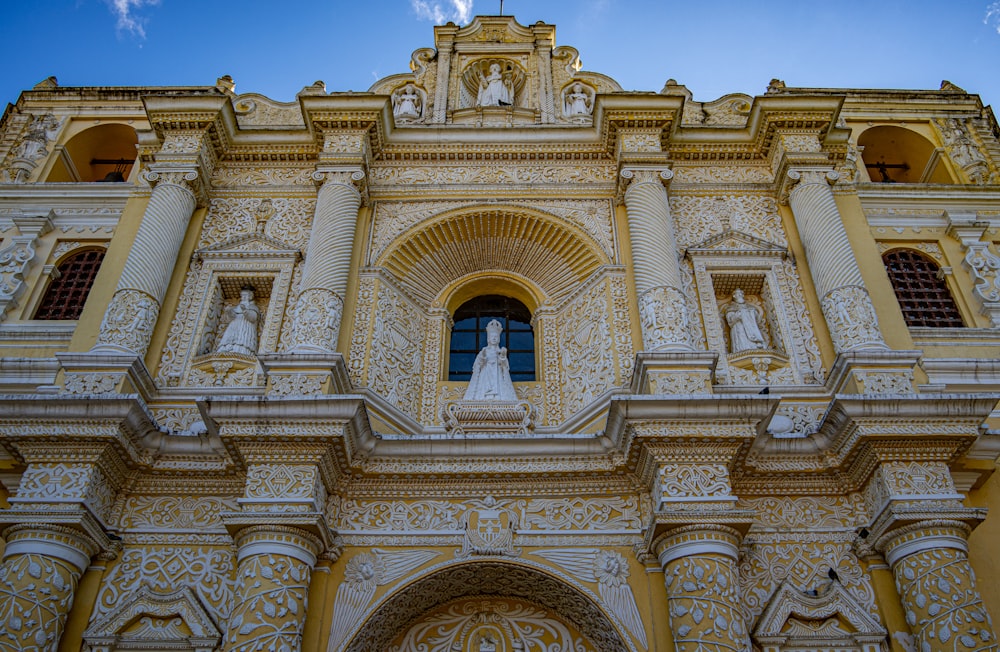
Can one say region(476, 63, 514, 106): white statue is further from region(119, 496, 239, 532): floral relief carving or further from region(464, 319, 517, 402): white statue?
region(119, 496, 239, 532): floral relief carving

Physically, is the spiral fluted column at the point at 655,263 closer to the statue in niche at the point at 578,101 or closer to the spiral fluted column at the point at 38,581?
the statue in niche at the point at 578,101

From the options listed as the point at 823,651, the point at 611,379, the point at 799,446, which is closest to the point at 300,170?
the point at 611,379

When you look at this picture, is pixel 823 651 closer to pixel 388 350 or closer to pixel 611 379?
pixel 611 379

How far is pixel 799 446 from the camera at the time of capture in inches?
347

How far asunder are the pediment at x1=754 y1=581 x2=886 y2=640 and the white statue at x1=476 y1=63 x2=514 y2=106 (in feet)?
27.8

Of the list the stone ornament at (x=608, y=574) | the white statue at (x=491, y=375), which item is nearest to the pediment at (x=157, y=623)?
the stone ornament at (x=608, y=574)

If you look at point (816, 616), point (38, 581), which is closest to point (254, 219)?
point (38, 581)

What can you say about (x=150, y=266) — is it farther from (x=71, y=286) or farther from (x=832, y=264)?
(x=832, y=264)

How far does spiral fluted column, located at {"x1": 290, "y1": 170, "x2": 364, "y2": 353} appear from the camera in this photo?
9.58 metres

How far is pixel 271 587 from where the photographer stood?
7.52 m

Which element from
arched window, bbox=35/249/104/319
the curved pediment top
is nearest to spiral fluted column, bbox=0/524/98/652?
arched window, bbox=35/249/104/319

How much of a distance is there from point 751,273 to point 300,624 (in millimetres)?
6897

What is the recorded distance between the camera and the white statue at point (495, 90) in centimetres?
1346

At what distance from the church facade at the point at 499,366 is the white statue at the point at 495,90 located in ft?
0.28
